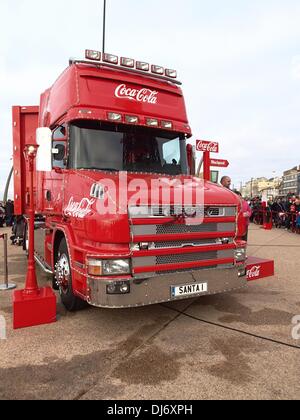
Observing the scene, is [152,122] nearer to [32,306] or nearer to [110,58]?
[110,58]

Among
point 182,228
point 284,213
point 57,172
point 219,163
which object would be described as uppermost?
point 219,163

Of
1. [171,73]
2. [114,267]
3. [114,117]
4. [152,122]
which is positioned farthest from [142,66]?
[114,267]

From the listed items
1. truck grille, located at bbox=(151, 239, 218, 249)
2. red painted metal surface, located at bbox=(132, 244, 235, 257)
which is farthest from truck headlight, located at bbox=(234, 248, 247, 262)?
truck grille, located at bbox=(151, 239, 218, 249)

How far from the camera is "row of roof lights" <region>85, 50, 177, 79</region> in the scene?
17.6 feet

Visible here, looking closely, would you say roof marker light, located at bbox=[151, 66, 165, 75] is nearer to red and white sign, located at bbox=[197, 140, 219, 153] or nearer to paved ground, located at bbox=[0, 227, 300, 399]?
red and white sign, located at bbox=[197, 140, 219, 153]

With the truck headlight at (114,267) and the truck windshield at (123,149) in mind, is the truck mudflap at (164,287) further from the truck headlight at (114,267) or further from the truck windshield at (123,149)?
the truck windshield at (123,149)

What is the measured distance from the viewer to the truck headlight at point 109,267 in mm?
3953

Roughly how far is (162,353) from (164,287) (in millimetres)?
718

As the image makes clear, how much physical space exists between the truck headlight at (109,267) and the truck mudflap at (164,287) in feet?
0.29

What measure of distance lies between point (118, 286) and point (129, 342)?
740mm

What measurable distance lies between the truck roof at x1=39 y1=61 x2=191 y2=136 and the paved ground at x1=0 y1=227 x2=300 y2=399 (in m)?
2.78

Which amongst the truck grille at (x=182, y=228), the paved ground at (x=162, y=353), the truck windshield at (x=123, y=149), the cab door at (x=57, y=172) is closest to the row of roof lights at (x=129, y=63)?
the truck windshield at (x=123, y=149)

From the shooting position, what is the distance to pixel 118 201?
3.99 m

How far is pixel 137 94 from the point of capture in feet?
18.0
